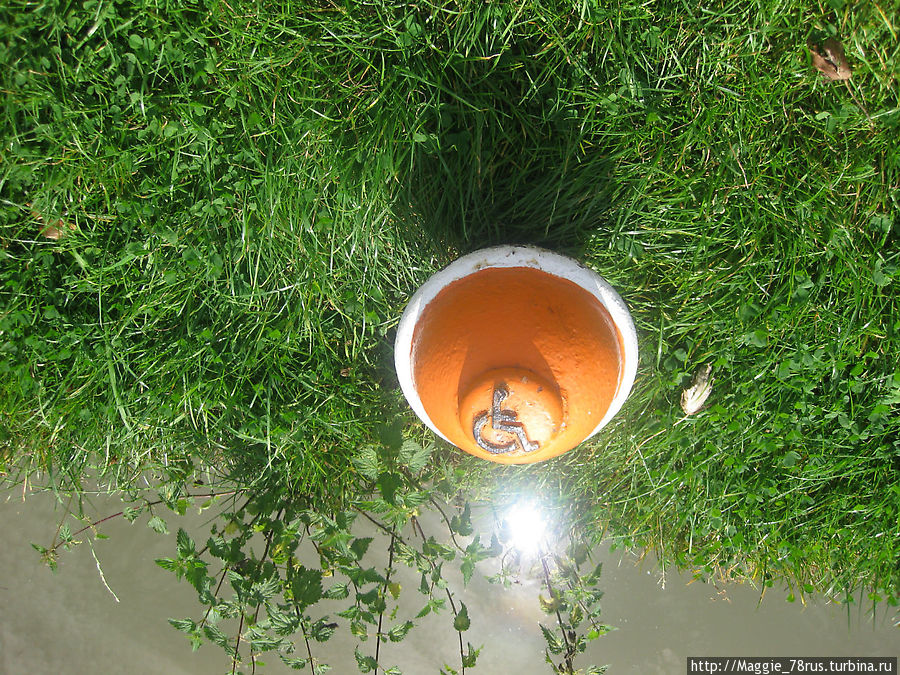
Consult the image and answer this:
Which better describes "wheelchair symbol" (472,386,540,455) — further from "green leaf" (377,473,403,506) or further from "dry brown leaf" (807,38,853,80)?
"dry brown leaf" (807,38,853,80)

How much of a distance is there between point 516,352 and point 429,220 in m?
0.87

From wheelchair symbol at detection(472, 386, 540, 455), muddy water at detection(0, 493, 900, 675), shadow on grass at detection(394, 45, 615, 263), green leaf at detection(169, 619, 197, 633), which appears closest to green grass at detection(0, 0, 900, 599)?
shadow on grass at detection(394, 45, 615, 263)

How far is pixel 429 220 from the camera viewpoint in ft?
7.43

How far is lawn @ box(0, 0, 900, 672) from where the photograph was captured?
6.97 feet

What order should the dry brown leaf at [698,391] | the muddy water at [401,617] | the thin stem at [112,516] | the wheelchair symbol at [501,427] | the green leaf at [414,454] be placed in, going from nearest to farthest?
the wheelchair symbol at [501,427] → the green leaf at [414,454] → the dry brown leaf at [698,391] → the thin stem at [112,516] → the muddy water at [401,617]

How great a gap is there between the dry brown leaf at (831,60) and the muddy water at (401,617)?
1958 mm

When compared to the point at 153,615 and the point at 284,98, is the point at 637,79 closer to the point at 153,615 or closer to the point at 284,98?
the point at 284,98

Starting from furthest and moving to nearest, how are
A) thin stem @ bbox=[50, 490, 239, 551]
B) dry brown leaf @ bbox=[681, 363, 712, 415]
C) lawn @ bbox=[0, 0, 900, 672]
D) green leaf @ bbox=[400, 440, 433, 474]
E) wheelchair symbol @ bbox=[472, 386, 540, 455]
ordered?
thin stem @ bbox=[50, 490, 239, 551]
dry brown leaf @ bbox=[681, 363, 712, 415]
green leaf @ bbox=[400, 440, 433, 474]
lawn @ bbox=[0, 0, 900, 672]
wheelchair symbol @ bbox=[472, 386, 540, 455]

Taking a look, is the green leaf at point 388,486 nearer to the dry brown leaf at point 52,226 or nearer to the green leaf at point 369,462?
the green leaf at point 369,462

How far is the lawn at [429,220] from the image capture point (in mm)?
2123

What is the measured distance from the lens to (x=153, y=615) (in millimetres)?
2805

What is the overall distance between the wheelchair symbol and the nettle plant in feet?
2.55

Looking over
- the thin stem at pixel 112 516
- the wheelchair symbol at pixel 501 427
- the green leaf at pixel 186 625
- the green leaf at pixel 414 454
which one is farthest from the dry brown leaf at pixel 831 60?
the green leaf at pixel 186 625

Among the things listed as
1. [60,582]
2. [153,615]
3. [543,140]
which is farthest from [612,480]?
[60,582]
